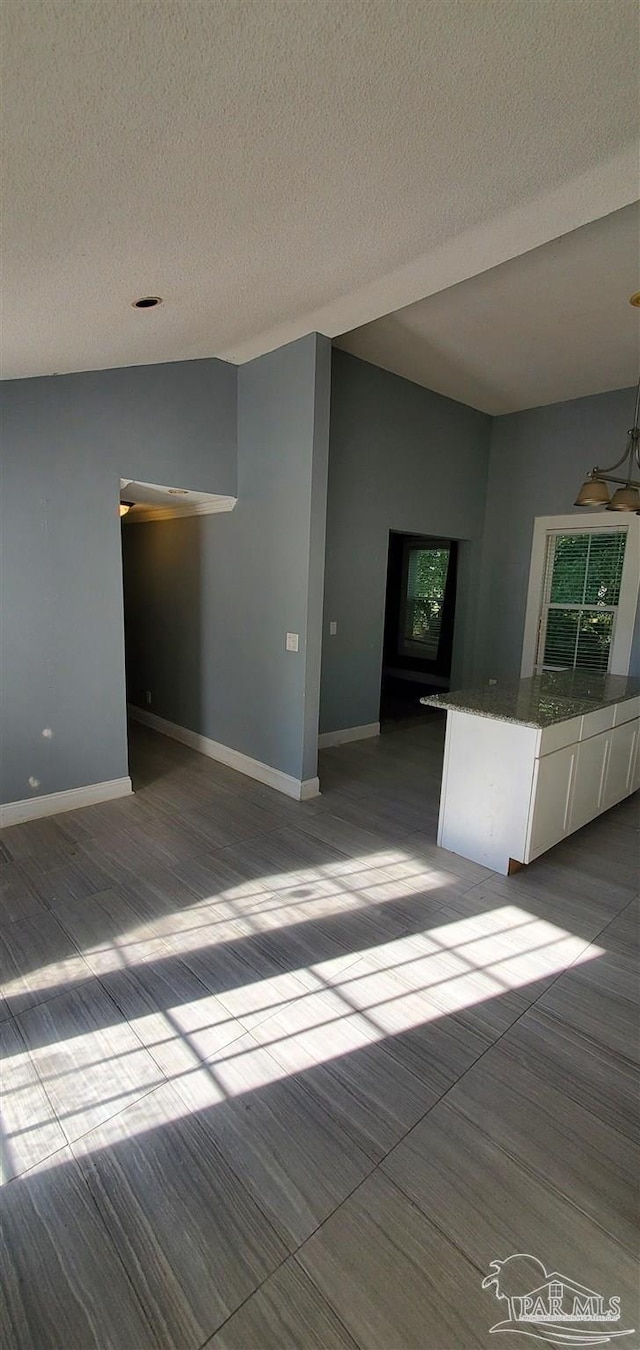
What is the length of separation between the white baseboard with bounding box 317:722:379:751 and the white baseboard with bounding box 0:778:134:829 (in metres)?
1.75

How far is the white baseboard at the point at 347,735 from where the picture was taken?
5.00 m

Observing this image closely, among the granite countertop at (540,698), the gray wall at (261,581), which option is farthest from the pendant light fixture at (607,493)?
the gray wall at (261,581)

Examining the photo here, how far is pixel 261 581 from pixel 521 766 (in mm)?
2211

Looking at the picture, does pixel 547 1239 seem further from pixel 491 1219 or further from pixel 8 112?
pixel 8 112

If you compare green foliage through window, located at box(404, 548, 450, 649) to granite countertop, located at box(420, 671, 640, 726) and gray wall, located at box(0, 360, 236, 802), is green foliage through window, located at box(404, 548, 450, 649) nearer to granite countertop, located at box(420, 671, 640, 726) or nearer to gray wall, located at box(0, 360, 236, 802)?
granite countertop, located at box(420, 671, 640, 726)

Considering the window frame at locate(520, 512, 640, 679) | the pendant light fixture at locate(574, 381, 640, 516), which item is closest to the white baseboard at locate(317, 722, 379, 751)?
the window frame at locate(520, 512, 640, 679)

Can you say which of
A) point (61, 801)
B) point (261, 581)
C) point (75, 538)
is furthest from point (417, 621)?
point (61, 801)

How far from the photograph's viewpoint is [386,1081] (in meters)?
1.70

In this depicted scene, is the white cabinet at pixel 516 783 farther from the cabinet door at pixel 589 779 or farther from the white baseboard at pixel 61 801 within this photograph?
the white baseboard at pixel 61 801

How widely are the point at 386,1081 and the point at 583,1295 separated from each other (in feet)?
2.07

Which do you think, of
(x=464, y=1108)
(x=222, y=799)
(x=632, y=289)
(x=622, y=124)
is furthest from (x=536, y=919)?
(x=632, y=289)

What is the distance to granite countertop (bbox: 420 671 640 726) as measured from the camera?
2.86 metres

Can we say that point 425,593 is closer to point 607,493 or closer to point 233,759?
point 233,759

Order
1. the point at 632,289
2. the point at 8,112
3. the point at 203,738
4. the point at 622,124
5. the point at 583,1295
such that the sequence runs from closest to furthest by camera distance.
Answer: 1. the point at 8,112
2. the point at 583,1295
3. the point at 622,124
4. the point at 632,289
5. the point at 203,738
